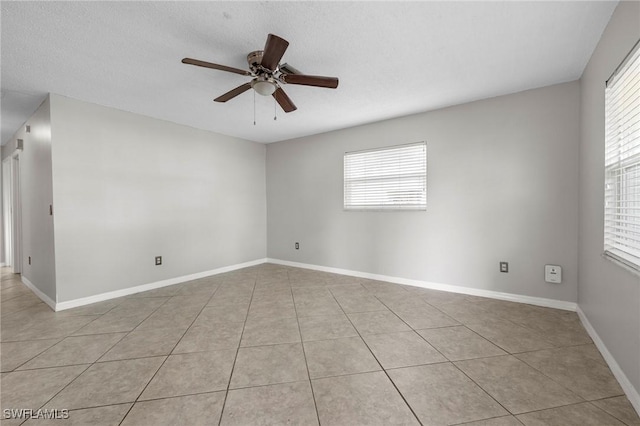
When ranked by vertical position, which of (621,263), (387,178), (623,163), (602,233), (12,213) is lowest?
(621,263)

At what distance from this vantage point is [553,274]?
107 inches

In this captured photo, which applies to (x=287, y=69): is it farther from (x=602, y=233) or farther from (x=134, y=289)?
(x=134, y=289)

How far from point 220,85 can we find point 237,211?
2.48 meters

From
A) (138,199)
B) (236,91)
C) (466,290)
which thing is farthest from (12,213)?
(466,290)

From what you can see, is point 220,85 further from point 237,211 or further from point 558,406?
point 558,406

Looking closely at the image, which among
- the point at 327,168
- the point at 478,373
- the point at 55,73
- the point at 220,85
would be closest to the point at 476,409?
the point at 478,373

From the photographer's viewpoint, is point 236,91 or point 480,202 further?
point 480,202

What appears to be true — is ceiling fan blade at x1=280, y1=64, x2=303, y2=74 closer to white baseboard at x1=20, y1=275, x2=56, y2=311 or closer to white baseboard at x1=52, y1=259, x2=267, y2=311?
white baseboard at x1=52, y1=259, x2=267, y2=311

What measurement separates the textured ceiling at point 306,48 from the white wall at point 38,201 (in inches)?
13.9

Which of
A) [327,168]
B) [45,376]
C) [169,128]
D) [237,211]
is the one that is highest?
[169,128]

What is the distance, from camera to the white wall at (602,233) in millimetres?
1453

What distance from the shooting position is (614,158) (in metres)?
1.78

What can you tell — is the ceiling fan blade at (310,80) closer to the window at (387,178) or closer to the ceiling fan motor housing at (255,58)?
the ceiling fan motor housing at (255,58)

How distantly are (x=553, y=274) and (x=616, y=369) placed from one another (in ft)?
4.30
